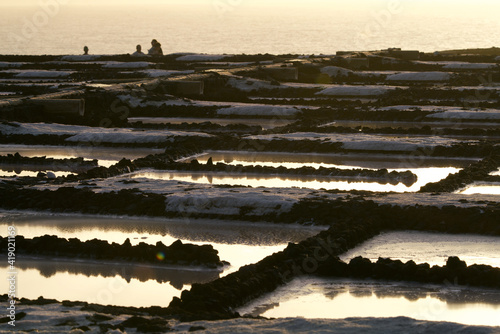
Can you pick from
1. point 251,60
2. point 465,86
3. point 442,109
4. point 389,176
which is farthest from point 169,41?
point 389,176

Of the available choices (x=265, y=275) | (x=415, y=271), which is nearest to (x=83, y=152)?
(x=265, y=275)

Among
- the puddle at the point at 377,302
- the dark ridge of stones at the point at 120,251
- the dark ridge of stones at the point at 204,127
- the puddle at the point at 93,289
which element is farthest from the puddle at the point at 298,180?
the dark ridge of stones at the point at 204,127

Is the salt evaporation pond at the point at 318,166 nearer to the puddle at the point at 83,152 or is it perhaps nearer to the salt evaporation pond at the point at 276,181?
the salt evaporation pond at the point at 276,181

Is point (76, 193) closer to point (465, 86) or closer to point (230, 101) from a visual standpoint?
point (230, 101)

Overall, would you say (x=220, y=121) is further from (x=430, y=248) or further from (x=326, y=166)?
(x=430, y=248)

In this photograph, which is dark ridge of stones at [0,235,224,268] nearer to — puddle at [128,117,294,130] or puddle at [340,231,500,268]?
puddle at [340,231,500,268]

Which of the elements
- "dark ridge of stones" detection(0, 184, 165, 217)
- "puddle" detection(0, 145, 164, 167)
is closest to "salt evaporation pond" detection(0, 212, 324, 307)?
"dark ridge of stones" detection(0, 184, 165, 217)
